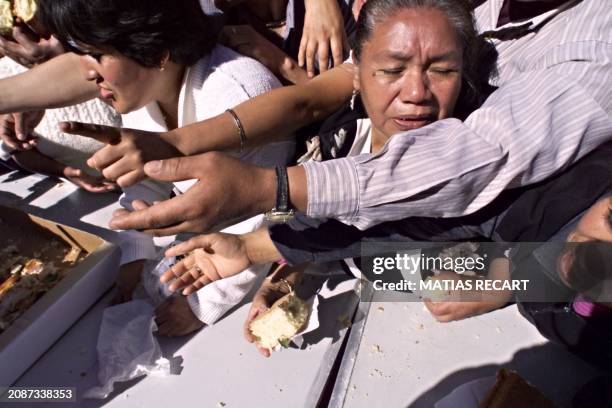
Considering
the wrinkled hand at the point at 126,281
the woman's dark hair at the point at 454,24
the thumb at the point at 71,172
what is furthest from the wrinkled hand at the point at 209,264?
the thumb at the point at 71,172

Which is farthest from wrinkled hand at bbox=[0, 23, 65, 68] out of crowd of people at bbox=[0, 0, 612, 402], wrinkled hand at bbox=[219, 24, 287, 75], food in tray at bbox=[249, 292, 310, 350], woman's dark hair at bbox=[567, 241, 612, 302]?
woman's dark hair at bbox=[567, 241, 612, 302]

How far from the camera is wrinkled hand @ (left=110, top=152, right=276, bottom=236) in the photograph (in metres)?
0.78

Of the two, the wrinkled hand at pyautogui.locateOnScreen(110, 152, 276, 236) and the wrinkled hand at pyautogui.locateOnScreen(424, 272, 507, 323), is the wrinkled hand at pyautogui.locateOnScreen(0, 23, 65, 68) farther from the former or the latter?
the wrinkled hand at pyautogui.locateOnScreen(424, 272, 507, 323)

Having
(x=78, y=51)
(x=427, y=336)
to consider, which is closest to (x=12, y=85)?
(x=78, y=51)

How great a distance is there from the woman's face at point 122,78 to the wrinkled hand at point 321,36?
49 centimetres

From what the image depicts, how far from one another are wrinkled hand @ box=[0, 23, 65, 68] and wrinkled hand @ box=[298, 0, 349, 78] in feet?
2.83

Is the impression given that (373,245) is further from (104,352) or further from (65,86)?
(65,86)

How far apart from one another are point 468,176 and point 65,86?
130 cm

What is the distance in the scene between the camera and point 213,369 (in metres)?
1.31

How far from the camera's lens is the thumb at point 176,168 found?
78 cm

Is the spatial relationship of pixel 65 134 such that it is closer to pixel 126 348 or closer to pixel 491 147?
pixel 126 348

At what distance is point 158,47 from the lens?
1.19 metres

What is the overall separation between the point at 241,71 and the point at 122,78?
329mm

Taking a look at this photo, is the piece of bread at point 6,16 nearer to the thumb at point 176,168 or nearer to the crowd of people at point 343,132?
the crowd of people at point 343,132
